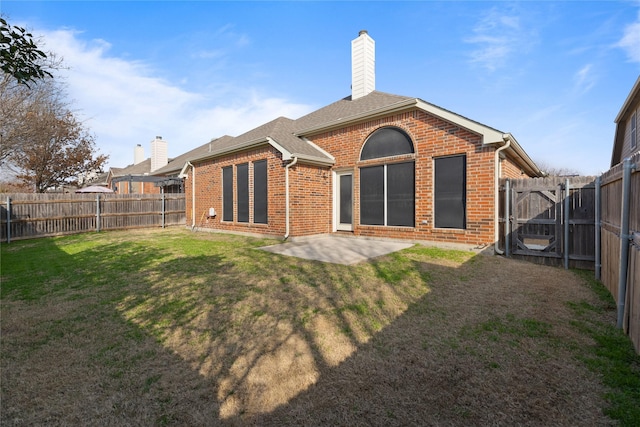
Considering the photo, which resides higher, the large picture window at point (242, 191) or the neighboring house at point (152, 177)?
the neighboring house at point (152, 177)

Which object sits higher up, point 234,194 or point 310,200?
point 234,194

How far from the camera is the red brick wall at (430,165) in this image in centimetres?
751

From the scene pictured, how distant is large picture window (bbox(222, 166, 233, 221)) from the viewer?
1262 centimetres

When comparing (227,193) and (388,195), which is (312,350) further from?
(227,193)

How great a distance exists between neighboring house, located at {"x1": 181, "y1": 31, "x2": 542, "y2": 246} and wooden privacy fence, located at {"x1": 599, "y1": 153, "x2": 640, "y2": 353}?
2837 millimetres

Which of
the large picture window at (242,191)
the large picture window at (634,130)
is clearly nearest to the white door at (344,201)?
the large picture window at (242,191)

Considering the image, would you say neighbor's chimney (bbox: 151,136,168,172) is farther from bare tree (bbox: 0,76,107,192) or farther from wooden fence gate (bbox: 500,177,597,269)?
wooden fence gate (bbox: 500,177,597,269)

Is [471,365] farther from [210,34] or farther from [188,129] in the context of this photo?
[188,129]

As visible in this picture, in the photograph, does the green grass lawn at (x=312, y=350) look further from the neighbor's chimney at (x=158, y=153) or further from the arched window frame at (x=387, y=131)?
the neighbor's chimney at (x=158, y=153)

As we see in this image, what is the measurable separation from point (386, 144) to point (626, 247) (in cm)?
660

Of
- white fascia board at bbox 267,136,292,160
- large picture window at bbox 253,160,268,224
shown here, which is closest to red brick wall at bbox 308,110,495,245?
white fascia board at bbox 267,136,292,160

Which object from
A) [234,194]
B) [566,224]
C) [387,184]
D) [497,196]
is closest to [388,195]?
[387,184]

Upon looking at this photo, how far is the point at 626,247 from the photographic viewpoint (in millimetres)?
3520

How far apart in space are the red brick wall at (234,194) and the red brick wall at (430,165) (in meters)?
2.37
